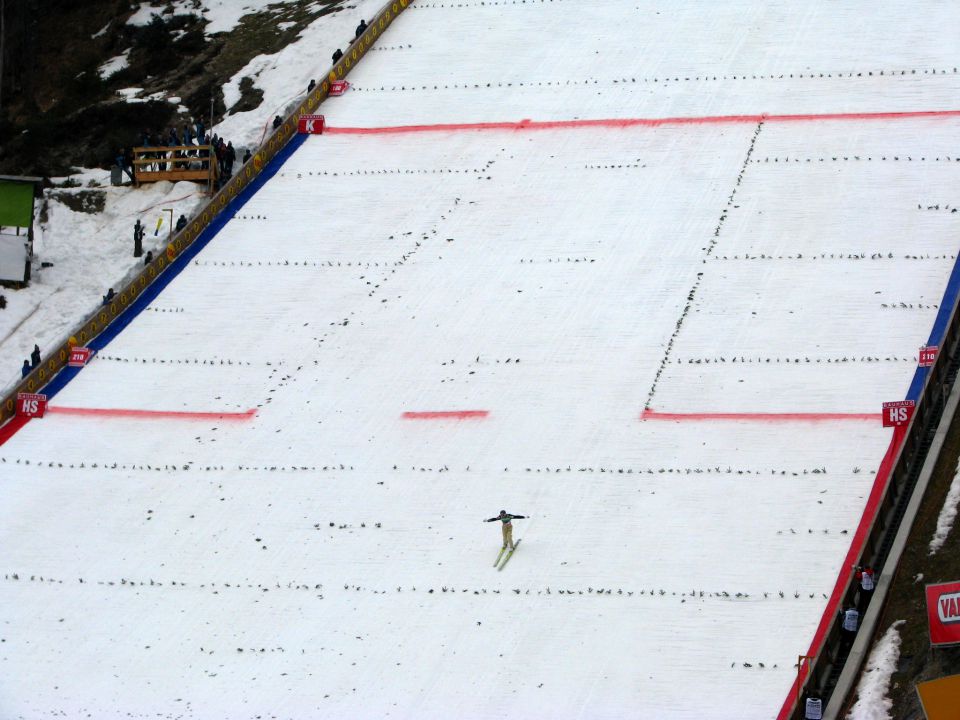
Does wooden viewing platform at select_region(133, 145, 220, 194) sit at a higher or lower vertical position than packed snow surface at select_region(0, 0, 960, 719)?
lower

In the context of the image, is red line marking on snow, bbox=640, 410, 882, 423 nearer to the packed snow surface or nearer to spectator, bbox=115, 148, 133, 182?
the packed snow surface

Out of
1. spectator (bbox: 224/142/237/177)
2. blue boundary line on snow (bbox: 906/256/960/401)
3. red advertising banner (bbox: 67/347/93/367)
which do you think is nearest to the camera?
blue boundary line on snow (bbox: 906/256/960/401)

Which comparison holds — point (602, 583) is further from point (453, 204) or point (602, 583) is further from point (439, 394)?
point (453, 204)

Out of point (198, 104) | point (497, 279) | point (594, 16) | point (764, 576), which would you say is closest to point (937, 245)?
point (497, 279)

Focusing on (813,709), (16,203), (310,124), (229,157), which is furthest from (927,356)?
(16,203)

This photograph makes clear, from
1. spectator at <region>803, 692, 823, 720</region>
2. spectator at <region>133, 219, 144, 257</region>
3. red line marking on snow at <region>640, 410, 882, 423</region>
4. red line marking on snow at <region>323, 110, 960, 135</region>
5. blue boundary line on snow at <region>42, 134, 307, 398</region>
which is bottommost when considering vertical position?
spectator at <region>133, 219, 144, 257</region>

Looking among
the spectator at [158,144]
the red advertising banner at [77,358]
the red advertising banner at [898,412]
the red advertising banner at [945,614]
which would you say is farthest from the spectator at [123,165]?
the red advertising banner at [945,614]

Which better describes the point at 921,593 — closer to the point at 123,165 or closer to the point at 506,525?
the point at 506,525

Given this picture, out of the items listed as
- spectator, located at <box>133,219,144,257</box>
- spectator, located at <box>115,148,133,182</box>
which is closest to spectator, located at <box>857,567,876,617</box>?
spectator, located at <box>133,219,144,257</box>
